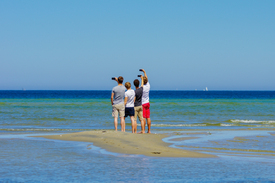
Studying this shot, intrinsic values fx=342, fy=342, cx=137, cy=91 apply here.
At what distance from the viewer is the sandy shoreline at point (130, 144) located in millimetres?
7789

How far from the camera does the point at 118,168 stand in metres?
6.05

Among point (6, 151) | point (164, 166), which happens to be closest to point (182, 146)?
point (164, 166)

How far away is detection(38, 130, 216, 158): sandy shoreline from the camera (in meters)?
7.79

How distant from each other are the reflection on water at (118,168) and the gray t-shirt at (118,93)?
339 cm

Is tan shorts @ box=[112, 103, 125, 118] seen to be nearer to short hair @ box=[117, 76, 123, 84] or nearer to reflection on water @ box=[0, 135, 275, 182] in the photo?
short hair @ box=[117, 76, 123, 84]

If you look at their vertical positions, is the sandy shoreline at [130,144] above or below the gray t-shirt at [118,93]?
below

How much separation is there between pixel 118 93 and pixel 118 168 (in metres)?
5.19

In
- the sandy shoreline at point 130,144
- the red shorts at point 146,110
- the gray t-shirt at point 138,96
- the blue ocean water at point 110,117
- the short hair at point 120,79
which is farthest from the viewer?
the blue ocean water at point 110,117

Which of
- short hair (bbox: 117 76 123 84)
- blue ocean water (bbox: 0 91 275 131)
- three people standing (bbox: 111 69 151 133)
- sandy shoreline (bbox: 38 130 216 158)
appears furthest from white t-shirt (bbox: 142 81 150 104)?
blue ocean water (bbox: 0 91 275 131)

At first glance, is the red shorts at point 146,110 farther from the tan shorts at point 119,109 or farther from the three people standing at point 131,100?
the tan shorts at point 119,109

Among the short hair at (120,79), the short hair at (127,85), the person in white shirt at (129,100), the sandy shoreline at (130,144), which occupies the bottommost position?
the sandy shoreline at (130,144)

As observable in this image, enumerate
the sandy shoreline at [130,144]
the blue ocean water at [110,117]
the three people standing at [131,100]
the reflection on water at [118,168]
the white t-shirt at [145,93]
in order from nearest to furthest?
the reflection on water at [118,168] → the sandy shoreline at [130,144] → the three people standing at [131,100] → the white t-shirt at [145,93] → the blue ocean water at [110,117]

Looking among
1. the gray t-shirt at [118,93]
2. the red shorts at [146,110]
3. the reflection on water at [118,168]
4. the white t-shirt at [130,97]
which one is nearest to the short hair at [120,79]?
the gray t-shirt at [118,93]

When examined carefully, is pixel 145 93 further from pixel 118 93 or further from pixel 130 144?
pixel 130 144
